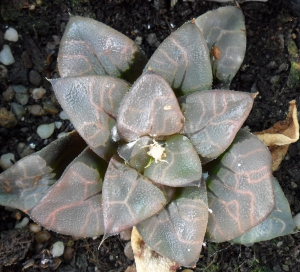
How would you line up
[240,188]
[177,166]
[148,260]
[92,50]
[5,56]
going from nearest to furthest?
1. [177,166]
2. [240,188]
3. [92,50]
4. [148,260]
5. [5,56]

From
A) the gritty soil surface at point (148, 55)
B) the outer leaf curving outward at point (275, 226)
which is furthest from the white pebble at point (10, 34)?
the outer leaf curving outward at point (275, 226)

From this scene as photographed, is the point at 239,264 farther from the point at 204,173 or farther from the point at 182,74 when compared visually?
the point at 182,74

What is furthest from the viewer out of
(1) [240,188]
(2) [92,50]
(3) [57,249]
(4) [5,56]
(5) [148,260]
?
(4) [5,56]

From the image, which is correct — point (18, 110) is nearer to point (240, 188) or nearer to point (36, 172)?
point (36, 172)

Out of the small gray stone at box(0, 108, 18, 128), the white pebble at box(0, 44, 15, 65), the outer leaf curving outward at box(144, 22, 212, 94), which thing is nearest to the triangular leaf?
the outer leaf curving outward at box(144, 22, 212, 94)

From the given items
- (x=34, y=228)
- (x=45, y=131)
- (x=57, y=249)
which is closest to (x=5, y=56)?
(x=45, y=131)

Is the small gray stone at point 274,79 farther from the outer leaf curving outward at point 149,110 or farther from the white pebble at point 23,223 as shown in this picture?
the white pebble at point 23,223

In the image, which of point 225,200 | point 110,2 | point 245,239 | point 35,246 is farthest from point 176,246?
point 110,2
